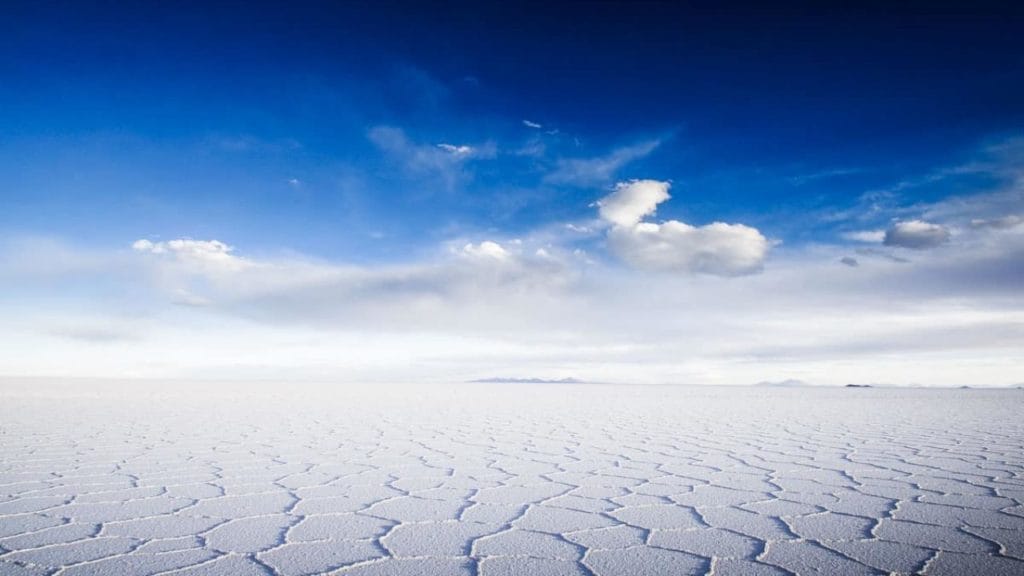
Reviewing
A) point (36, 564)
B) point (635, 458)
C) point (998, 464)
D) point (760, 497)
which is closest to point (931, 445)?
point (998, 464)

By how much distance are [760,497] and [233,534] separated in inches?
87.5

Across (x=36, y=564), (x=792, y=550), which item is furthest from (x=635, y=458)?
(x=36, y=564)

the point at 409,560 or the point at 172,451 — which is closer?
the point at 409,560

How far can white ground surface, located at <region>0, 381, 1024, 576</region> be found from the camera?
1773mm

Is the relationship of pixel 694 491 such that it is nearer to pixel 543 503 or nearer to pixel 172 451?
pixel 543 503

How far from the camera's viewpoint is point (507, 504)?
2.48m

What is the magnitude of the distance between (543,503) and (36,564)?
1.77 m

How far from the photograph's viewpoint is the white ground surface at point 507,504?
69.8 inches

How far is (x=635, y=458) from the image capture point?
3.75m

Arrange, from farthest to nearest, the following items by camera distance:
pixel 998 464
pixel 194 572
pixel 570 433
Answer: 1. pixel 570 433
2. pixel 998 464
3. pixel 194 572

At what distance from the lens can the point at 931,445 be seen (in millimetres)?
4453

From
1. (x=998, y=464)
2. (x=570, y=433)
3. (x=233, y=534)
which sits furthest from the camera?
(x=570, y=433)

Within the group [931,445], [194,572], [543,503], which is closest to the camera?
[194,572]

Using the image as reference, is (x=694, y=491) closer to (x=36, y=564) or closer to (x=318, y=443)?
(x=36, y=564)
